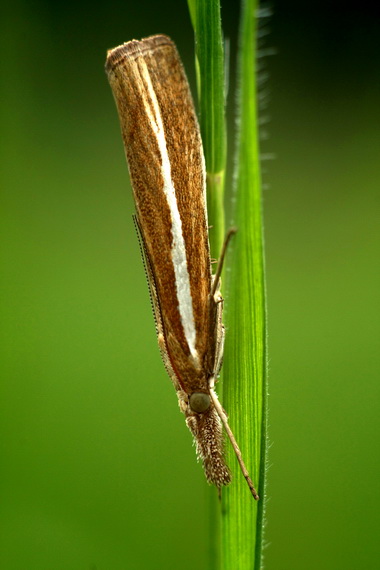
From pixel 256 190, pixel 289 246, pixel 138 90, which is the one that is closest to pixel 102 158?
pixel 289 246

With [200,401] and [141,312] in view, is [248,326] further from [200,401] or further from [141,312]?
[141,312]

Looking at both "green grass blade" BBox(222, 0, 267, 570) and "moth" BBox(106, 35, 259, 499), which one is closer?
"green grass blade" BBox(222, 0, 267, 570)

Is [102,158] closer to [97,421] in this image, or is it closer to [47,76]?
[47,76]

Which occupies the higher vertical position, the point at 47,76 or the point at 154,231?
the point at 47,76

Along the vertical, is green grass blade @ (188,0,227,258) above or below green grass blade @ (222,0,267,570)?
above

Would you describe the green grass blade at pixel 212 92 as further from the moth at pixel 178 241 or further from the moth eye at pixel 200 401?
the moth eye at pixel 200 401

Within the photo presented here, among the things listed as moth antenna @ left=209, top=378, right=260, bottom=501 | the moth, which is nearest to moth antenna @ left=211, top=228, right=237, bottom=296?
the moth

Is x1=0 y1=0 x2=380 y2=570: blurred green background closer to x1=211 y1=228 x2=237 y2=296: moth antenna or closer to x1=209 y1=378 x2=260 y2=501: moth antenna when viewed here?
x1=209 y1=378 x2=260 y2=501: moth antenna

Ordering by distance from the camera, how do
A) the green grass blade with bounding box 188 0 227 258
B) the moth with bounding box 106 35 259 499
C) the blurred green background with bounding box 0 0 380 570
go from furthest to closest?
the blurred green background with bounding box 0 0 380 570 < the moth with bounding box 106 35 259 499 < the green grass blade with bounding box 188 0 227 258
